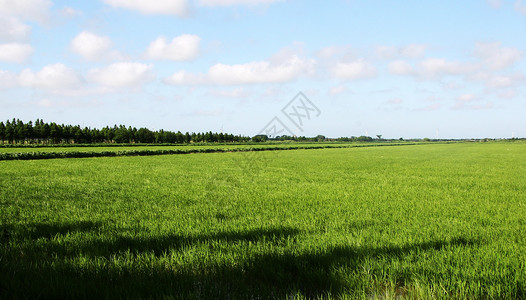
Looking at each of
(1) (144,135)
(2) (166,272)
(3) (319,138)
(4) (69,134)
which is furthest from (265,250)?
(3) (319,138)

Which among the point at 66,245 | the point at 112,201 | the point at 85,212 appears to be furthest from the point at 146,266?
the point at 112,201

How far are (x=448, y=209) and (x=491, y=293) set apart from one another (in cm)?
489

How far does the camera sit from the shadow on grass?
113 inches

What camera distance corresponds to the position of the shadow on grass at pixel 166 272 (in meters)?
2.88

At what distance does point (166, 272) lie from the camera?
333 cm

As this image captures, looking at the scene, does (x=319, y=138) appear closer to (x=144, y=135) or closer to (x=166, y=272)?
(x=144, y=135)

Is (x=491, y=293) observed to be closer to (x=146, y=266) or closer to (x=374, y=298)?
(x=374, y=298)

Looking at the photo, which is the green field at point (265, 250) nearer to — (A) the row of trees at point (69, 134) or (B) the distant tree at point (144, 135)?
(A) the row of trees at point (69, 134)

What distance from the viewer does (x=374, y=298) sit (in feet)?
9.26

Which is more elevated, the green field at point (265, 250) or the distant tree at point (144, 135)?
the distant tree at point (144, 135)

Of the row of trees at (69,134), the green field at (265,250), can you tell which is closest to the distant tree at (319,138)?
the row of trees at (69,134)

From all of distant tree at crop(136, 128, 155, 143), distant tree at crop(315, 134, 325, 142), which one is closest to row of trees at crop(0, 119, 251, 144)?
distant tree at crop(136, 128, 155, 143)

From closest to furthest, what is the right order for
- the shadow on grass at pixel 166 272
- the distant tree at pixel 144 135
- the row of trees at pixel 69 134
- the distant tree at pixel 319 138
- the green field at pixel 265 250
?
the shadow on grass at pixel 166 272 < the green field at pixel 265 250 < the row of trees at pixel 69 134 < the distant tree at pixel 144 135 < the distant tree at pixel 319 138

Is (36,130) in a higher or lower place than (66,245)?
higher
